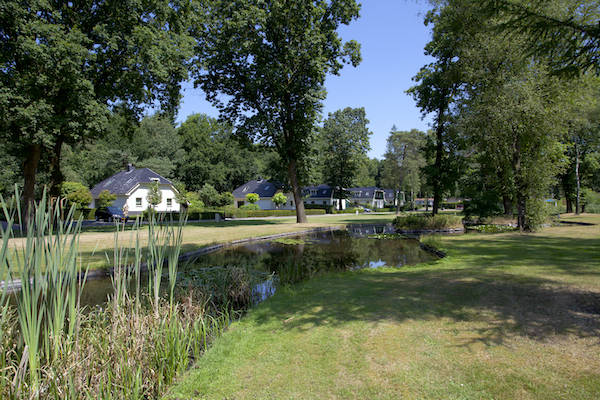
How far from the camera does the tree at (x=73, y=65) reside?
14867mm

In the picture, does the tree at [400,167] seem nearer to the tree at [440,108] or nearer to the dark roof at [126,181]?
the tree at [440,108]

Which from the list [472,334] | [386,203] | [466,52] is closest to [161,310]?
[472,334]

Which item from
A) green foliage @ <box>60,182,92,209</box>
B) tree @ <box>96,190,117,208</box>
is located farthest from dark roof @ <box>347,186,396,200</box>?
green foliage @ <box>60,182,92,209</box>

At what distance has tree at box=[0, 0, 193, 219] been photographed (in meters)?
14.9

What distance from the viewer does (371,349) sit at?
159 inches

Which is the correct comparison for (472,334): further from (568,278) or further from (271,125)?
(271,125)

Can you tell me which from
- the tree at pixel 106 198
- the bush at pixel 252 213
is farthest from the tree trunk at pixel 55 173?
the bush at pixel 252 213

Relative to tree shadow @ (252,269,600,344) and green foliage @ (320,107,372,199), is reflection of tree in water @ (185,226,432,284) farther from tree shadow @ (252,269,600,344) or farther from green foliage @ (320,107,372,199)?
green foliage @ (320,107,372,199)

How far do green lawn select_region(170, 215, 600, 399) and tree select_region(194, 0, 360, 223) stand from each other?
20.0 m

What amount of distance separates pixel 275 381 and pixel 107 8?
21635 millimetres

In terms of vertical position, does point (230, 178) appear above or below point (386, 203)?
above

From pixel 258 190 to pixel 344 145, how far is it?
17111 millimetres

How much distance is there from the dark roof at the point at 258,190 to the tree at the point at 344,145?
407 inches

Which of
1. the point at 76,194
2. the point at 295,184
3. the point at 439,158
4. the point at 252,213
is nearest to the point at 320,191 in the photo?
the point at 252,213
